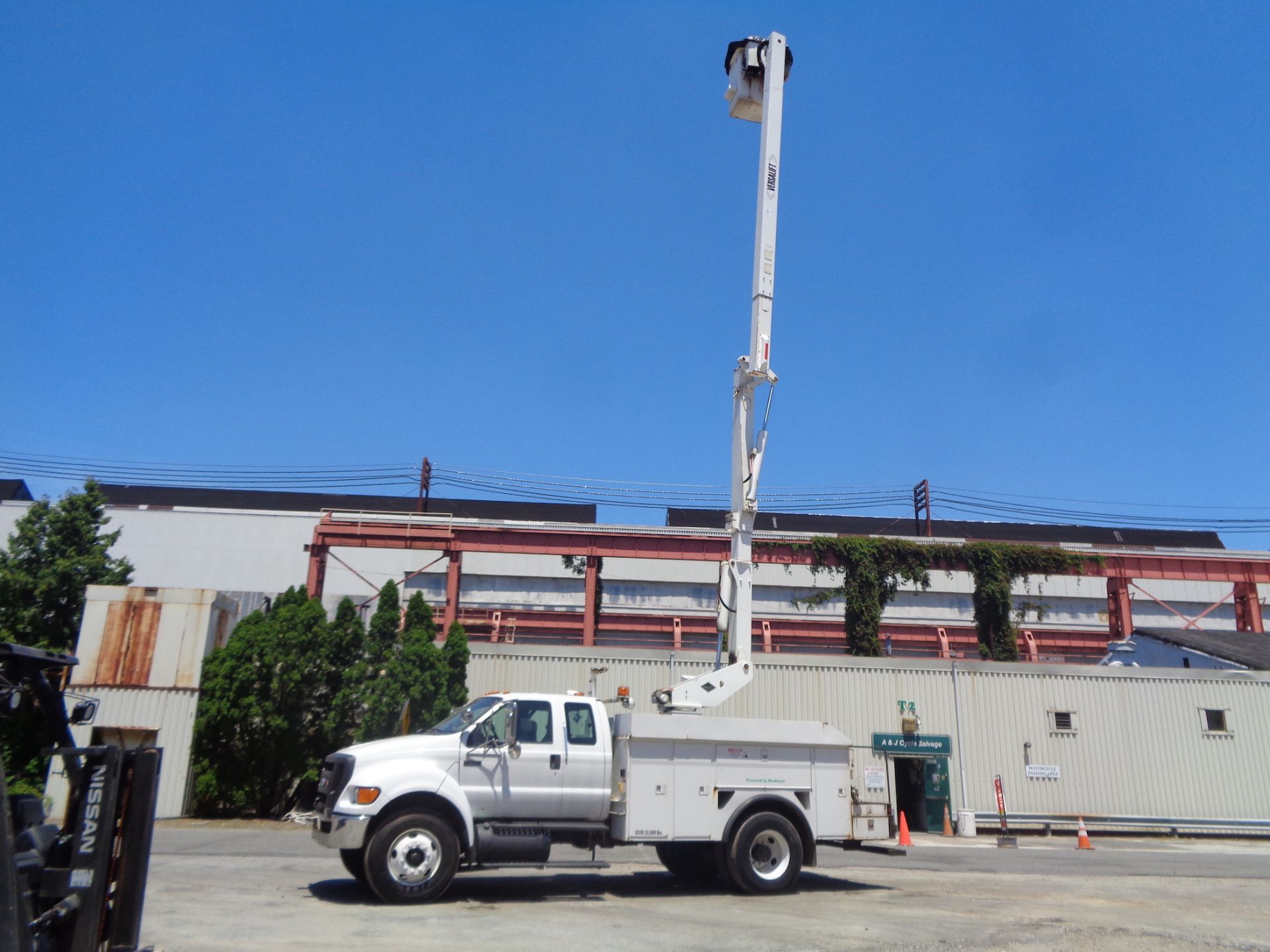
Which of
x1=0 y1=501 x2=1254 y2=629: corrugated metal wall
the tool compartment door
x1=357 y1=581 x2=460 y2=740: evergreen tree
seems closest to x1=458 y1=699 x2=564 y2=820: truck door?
the tool compartment door

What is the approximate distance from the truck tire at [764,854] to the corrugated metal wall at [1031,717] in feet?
39.3

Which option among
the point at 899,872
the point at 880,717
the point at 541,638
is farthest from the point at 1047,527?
the point at 899,872

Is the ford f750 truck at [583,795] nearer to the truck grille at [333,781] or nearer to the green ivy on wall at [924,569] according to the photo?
the truck grille at [333,781]

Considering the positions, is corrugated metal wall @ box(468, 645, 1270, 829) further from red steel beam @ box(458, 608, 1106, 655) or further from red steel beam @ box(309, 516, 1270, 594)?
red steel beam @ box(458, 608, 1106, 655)

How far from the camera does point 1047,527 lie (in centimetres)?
6150

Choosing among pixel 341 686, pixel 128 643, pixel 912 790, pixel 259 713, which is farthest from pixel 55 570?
pixel 912 790

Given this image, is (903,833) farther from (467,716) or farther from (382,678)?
Answer: (382,678)

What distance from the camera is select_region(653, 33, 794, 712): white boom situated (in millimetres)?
12875

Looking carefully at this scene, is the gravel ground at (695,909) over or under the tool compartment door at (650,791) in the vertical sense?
under

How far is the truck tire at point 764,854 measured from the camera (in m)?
10.8

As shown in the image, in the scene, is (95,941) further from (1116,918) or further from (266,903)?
(1116,918)

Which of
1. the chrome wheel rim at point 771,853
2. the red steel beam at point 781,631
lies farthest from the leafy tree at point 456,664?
the chrome wheel rim at point 771,853

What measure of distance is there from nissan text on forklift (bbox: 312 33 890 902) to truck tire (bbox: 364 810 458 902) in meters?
0.01

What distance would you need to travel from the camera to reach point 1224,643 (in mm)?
27625
